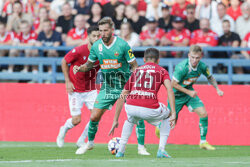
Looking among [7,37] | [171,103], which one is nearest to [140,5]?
[7,37]

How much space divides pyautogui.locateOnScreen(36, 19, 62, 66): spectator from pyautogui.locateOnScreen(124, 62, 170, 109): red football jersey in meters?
6.49

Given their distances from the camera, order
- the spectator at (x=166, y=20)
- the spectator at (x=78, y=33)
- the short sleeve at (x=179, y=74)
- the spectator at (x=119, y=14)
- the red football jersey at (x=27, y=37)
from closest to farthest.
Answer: the short sleeve at (x=179, y=74)
the spectator at (x=166, y=20)
the spectator at (x=119, y=14)
the spectator at (x=78, y=33)
the red football jersey at (x=27, y=37)

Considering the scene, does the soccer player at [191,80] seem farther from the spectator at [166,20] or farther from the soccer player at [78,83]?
the spectator at [166,20]

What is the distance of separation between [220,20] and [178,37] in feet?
3.73

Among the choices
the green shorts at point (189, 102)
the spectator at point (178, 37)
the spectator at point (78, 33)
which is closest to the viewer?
the green shorts at point (189, 102)

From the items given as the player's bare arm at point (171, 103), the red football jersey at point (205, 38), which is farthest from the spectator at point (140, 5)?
the player's bare arm at point (171, 103)

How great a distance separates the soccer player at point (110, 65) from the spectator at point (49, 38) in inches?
190

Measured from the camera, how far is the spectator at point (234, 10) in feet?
42.5

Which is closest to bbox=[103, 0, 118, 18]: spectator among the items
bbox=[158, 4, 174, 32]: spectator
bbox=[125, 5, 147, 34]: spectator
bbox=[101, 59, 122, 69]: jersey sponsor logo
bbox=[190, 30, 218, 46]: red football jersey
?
bbox=[125, 5, 147, 34]: spectator

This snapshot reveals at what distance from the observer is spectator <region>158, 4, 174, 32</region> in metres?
13.1

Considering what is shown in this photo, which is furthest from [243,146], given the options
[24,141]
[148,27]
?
[24,141]

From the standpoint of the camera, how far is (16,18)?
47.5 feet

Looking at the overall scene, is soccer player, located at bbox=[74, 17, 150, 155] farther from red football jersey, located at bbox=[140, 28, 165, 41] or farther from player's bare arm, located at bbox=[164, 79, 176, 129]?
red football jersey, located at bbox=[140, 28, 165, 41]

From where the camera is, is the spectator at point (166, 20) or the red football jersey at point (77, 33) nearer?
the spectator at point (166, 20)
